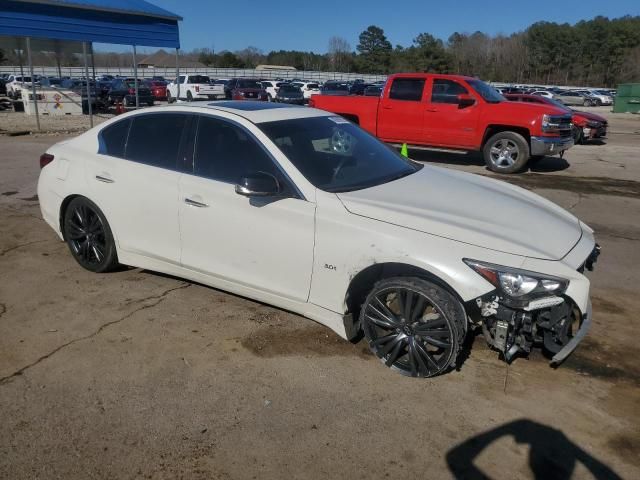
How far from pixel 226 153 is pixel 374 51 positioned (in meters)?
107

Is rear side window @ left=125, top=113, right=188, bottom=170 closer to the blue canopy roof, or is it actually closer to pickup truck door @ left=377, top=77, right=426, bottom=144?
pickup truck door @ left=377, top=77, right=426, bottom=144

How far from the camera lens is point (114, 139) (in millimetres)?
4746

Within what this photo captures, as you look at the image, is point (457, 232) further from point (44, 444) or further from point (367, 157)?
point (44, 444)

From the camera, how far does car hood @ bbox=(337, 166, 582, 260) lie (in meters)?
3.19

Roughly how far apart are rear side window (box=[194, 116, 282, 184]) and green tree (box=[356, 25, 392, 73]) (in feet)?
318

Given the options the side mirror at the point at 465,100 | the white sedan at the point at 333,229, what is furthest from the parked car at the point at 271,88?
the white sedan at the point at 333,229

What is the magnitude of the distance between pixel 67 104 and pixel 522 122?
2157 centimetres

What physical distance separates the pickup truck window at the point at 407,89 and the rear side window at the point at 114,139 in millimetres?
8495

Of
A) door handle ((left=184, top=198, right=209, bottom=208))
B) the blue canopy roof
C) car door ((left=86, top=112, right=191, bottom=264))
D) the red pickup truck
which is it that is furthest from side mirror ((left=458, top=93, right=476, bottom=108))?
the blue canopy roof

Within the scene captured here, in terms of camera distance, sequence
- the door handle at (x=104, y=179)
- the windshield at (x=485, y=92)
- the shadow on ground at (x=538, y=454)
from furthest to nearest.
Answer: the windshield at (x=485, y=92)
the door handle at (x=104, y=179)
the shadow on ground at (x=538, y=454)

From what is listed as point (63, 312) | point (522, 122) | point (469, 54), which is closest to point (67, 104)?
point (522, 122)

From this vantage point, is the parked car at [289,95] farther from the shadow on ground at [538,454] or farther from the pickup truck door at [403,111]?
the shadow on ground at [538,454]

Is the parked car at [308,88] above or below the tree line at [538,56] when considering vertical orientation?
below

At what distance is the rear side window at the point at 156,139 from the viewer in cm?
431
